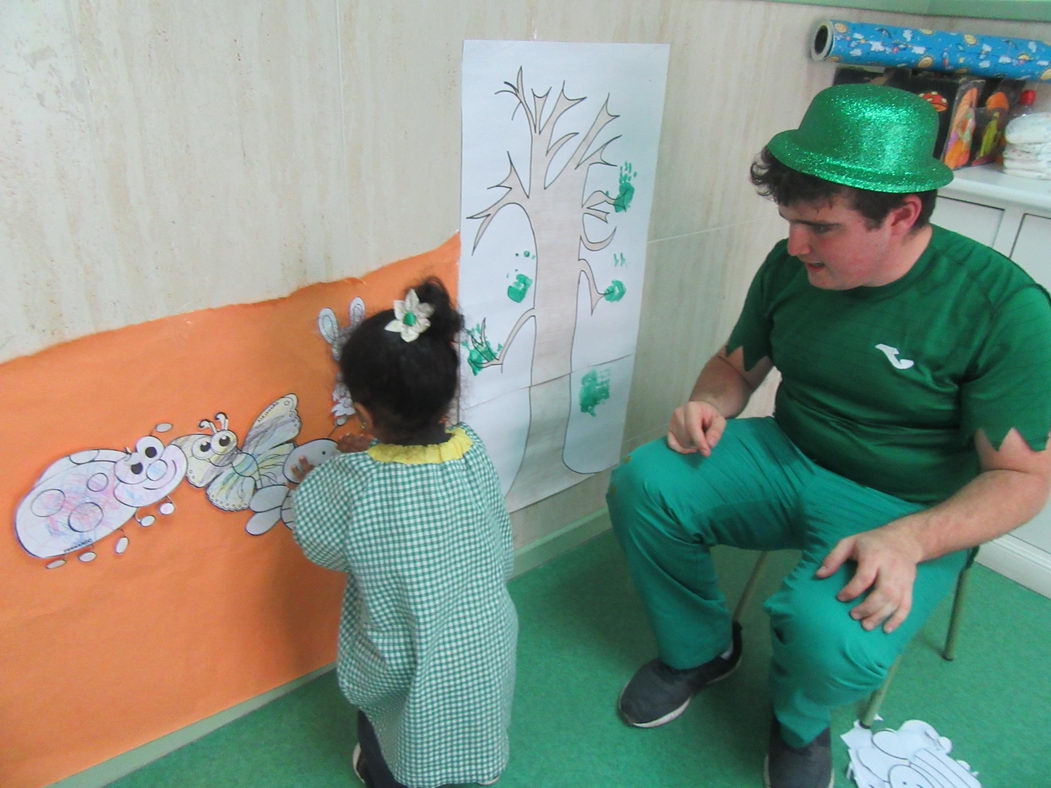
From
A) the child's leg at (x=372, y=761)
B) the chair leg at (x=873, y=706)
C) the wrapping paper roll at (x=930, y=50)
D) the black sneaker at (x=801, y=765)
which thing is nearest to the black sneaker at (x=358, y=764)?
the child's leg at (x=372, y=761)

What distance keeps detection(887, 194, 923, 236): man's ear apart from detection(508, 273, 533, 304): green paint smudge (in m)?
0.53

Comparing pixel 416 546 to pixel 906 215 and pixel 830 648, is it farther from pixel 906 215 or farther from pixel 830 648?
pixel 906 215

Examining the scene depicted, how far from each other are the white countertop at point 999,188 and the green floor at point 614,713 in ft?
2.65

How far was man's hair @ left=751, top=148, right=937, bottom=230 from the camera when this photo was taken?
99cm

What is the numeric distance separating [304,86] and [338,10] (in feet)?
0.31

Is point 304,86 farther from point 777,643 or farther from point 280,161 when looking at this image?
point 777,643

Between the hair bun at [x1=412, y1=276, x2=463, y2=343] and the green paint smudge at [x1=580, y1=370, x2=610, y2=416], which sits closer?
the hair bun at [x1=412, y1=276, x2=463, y2=343]

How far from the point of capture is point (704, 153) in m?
1.43

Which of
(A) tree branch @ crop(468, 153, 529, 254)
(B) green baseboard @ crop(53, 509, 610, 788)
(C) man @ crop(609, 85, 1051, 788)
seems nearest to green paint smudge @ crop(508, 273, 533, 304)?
(A) tree branch @ crop(468, 153, 529, 254)

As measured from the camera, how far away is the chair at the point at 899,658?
1266mm

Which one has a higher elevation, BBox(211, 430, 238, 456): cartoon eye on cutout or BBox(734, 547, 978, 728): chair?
BBox(211, 430, 238, 456): cartoon eye on cutout

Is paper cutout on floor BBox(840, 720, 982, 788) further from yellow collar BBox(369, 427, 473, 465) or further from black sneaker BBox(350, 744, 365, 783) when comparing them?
yellow collar BBox(369, 427, 473, 465)

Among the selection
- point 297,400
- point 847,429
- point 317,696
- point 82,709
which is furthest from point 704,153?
point 82,709

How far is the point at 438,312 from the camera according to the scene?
0.87 meters
